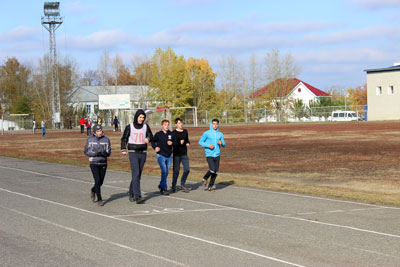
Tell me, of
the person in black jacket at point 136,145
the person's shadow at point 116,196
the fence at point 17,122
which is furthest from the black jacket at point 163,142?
the fence at point 17,122

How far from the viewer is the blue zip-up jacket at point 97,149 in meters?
12.7

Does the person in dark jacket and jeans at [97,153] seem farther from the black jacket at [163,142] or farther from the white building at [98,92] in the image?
the white building at [98,92]

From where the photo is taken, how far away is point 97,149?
1270cm

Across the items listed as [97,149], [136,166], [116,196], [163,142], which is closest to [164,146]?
[163,142]

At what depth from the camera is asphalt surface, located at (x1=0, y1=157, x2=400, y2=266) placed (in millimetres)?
7633

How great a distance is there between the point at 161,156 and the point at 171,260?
6830 millimetres

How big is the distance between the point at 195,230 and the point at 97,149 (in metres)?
3.93

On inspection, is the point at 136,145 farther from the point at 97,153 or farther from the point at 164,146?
the point at 164,146

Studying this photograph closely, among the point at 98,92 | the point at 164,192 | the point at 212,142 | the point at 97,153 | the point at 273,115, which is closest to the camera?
the point at 97,153

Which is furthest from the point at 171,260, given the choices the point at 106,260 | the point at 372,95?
the point at 372,95

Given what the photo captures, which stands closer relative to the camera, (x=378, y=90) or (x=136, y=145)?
(x=136, y=145)

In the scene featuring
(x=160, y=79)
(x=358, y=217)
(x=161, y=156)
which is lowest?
(x=358, y=217)

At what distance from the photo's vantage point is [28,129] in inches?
3479

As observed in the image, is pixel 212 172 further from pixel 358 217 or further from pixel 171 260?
pixel 171 260
